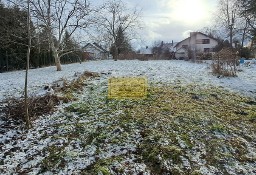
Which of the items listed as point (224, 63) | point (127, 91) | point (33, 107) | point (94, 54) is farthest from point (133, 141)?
point (94, 54)

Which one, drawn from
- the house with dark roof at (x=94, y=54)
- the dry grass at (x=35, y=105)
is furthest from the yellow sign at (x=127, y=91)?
the house with dark roof at (x=94, y=54)

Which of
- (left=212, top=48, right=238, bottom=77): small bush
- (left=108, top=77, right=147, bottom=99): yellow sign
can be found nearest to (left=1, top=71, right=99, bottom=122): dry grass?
(left=108, top=77, right=147, bottom=99): yellow sign

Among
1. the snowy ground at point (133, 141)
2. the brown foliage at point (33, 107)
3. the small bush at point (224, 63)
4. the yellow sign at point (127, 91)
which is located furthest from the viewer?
the small bush at point (224, 63)

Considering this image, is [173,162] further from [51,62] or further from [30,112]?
[51,62]

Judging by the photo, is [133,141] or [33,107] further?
[33,107]

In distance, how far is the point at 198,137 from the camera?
17.9 ft

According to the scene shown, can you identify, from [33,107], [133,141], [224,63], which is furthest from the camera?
[224,63]

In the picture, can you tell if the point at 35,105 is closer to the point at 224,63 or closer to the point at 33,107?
the point at 33,107

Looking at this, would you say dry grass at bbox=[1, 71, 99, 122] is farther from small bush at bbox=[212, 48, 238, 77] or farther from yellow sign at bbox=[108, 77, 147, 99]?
small bush at bbox=[212, 48, 238, 77]

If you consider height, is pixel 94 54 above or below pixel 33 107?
above

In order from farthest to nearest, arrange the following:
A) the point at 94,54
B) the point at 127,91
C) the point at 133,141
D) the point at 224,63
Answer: the point at 94,54 < the point at 224,63 < the point at 127,91 < the point at 133,141

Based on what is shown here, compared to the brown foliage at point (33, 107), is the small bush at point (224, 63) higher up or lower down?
higher up

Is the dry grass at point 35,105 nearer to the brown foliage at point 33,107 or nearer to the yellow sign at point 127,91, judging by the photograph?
the brown foliage at point 33,107

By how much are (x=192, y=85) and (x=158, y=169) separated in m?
7.26
